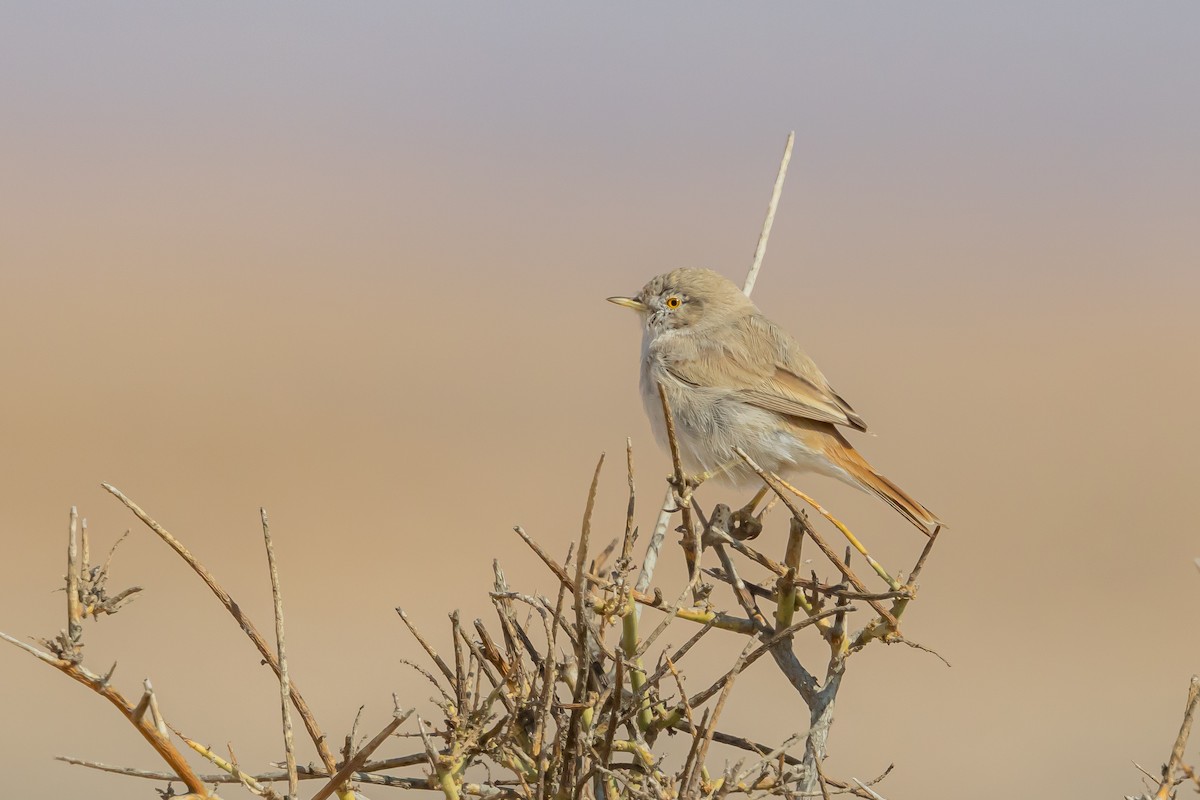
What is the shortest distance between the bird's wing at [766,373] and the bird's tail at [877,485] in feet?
0.46

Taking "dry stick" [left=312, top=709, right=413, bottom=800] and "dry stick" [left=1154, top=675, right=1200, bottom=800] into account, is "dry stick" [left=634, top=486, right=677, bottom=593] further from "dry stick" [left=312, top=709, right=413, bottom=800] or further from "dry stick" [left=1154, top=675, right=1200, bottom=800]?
"dry stick" [left=1154, top=675, right=1200, bottom=800]

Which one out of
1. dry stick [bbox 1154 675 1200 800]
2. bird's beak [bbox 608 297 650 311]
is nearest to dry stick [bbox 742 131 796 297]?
dry stick [bbox 1154 675 1200 800]

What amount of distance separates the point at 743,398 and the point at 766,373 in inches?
9.3

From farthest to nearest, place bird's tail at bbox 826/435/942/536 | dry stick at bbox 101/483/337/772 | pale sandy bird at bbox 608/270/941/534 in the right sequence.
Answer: pale sandy bird at bbox 608/270/941/534 < bird's tail at bbox 826/435/942/536 < dry stick at bbox 101/483/337/772

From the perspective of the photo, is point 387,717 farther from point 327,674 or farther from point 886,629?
point 886,629

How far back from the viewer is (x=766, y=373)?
→ 536 centimetres

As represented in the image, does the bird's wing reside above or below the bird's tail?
above

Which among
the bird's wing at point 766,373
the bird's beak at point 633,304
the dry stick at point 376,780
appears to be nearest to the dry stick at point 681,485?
the dry stick at point 376,780

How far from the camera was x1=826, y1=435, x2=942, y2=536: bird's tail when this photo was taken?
14.1ft

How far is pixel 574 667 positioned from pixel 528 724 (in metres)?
0.11

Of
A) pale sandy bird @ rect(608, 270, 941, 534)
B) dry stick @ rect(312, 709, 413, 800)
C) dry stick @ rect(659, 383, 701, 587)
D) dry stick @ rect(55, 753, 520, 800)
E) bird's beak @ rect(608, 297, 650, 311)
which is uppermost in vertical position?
bird's beak @ rect(608, 297, 650, 311)

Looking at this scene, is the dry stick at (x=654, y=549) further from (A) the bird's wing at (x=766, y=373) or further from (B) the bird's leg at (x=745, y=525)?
(A) the bird's wing at (x=766, y=373)

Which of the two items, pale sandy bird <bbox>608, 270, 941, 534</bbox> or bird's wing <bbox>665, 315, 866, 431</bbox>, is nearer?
pale sandy bird <bbox>608, 270, 941, 534</bbox>

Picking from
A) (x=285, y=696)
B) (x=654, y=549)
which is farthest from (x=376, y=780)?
(x=654, y=549)
